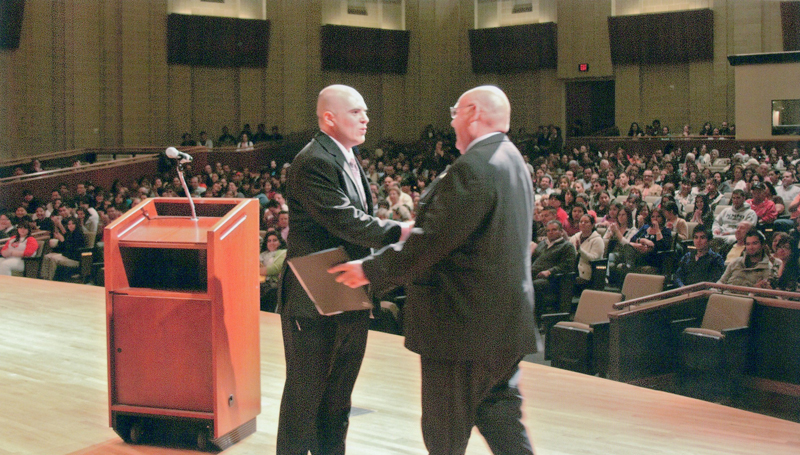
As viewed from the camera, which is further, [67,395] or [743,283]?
[743,283]

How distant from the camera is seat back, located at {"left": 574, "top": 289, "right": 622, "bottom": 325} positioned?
5113mm

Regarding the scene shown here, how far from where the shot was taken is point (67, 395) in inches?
135

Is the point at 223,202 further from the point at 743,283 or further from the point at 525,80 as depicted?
the point at 525,80

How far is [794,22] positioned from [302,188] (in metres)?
15.9

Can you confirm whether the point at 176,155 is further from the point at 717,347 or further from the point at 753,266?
the point at 753,266

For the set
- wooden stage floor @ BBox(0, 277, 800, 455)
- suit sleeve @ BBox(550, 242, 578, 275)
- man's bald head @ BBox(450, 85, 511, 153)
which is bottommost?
wooden stage floor @ BBox(0, 277, 800, 455)

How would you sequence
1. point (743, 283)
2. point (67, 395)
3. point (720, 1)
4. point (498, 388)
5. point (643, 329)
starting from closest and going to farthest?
1. point (498, 388)
2. point (67, 395)
3. point (643, 329)
4. point (743, 283)
5. point (720, 1)

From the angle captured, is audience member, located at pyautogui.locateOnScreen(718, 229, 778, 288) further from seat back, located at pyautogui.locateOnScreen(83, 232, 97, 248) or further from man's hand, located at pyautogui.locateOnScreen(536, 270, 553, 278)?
seat back, located at pyautogui.locateOnScreen(83, 232, 97, 248)

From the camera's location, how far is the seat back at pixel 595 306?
201 inches

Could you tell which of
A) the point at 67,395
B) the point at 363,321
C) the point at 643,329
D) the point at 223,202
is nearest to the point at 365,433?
the point at 363,321

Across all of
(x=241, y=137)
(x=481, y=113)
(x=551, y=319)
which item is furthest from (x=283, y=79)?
(x=481, y=113)

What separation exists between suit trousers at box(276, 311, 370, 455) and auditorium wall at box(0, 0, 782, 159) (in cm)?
1446

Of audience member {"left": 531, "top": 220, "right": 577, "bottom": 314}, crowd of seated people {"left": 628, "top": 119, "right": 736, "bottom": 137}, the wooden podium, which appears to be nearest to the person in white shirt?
audience member {"left": 531, "top": 220, "right": 577, "bottom": 314}

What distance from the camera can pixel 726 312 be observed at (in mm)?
4848
